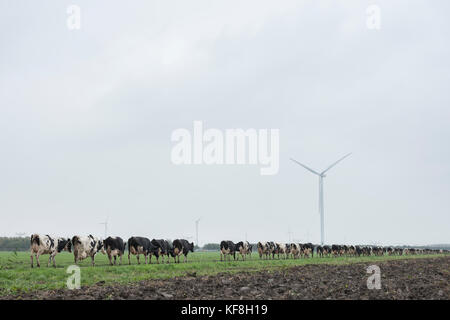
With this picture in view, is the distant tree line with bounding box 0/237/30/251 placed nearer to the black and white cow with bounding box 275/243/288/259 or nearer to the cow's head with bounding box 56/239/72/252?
the black and white cow with bounding box 275/243/288/259

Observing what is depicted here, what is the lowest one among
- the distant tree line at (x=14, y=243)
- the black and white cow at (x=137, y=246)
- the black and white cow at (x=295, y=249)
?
the distant tree line at (x=14, y=243)

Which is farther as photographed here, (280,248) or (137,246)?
(280,248)

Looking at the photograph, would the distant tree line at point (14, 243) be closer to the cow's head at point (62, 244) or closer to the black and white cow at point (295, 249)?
the black and white cow at point (295, 249)

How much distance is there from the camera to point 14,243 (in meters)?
113

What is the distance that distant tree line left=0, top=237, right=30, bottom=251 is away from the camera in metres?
109

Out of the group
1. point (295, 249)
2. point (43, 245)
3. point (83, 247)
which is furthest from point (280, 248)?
point (43, 245)

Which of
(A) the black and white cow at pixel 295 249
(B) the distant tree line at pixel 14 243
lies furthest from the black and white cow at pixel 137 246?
(B) the distant tree line at pixel 14 243

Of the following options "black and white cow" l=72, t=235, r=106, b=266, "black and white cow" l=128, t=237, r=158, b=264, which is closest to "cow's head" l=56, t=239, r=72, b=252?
"black and white cow" l=72, t=235, r=106, b=266

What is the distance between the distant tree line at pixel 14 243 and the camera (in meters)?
109

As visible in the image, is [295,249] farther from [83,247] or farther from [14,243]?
[14,243]
